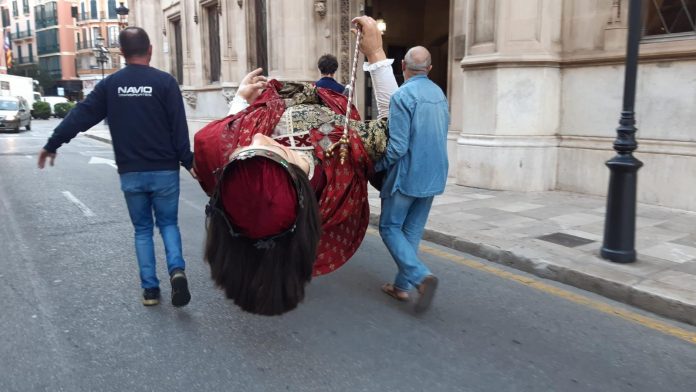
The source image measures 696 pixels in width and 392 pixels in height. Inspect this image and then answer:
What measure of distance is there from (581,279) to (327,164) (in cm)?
263

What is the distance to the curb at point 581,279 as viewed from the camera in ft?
13.8

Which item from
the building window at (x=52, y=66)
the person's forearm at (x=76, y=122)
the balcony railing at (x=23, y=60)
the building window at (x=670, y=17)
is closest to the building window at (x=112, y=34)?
the building window at (x=52, y=66)

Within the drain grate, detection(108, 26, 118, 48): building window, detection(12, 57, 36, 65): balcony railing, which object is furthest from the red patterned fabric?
detection(12, 57, 36, 65): balcony railing

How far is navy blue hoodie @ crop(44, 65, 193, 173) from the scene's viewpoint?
391cm

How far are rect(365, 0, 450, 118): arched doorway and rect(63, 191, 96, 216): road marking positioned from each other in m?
8.94

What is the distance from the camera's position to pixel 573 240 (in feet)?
19.5

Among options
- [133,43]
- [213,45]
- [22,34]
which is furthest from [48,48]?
[133,43]

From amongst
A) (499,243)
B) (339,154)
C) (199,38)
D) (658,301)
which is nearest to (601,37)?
(499,243)

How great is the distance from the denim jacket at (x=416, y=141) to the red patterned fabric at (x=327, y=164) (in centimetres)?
22

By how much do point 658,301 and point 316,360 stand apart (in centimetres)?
273

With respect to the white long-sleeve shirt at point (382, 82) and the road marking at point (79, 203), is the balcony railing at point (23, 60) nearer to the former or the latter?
the road marking at point (79, 203)

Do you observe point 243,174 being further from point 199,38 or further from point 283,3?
point 199,38

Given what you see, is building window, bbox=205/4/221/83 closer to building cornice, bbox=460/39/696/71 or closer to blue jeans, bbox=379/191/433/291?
building cornice, bbox=460/39/696/71

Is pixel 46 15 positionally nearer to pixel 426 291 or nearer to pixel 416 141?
pixel 416 141
